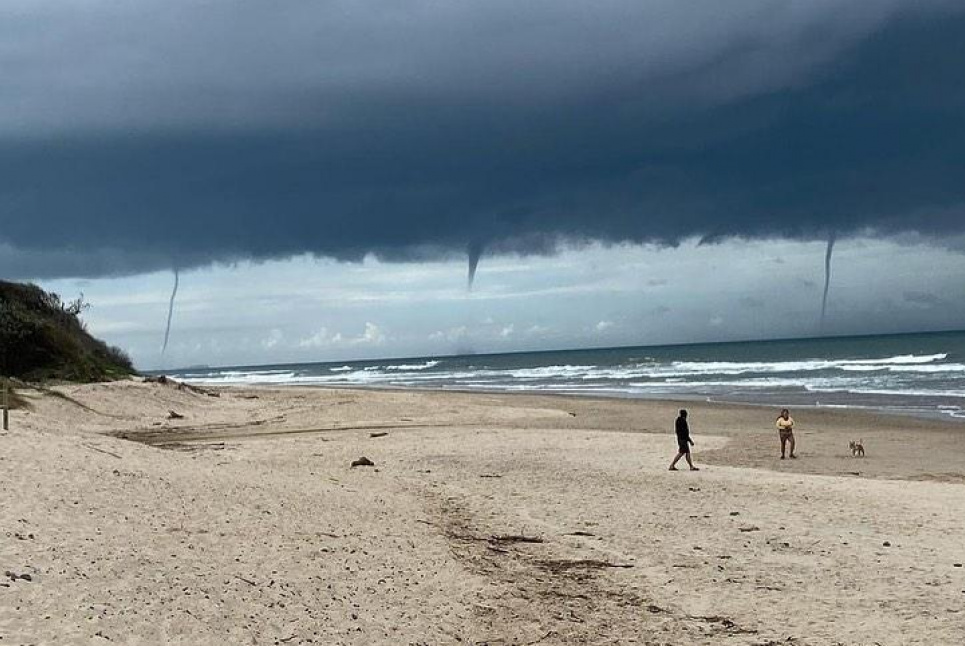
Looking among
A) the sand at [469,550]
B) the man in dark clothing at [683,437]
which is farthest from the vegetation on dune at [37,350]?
the man in dark clothing at [683,437]

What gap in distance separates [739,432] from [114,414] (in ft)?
65.5

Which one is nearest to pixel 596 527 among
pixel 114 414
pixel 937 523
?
pixel 937 523

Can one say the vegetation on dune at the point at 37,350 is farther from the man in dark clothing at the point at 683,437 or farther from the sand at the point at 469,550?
the man in dark clothing at the point at 683,437

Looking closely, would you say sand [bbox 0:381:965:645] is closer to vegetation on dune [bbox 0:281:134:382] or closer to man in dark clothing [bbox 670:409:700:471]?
man in dark clothing [bbox 670:409:700:471]

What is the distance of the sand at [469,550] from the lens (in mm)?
8070

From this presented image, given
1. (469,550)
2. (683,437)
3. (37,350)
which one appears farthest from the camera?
(37,350)

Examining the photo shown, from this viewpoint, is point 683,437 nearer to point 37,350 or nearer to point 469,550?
point 469,550

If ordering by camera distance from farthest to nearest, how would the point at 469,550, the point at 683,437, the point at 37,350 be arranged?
the point at 37,350
the point at 683,437
the point at 469,550

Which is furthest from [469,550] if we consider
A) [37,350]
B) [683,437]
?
[37,350]

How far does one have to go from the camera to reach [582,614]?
9.05 metres

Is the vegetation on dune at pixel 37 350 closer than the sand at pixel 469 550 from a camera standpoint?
No

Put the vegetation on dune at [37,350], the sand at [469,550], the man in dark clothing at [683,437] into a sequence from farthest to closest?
the vegetation on dune at [37,350], the man in dark clothing at [683,437], the sand at [469,550]

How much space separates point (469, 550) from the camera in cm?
1141

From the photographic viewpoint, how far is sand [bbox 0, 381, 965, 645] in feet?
26.5
